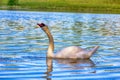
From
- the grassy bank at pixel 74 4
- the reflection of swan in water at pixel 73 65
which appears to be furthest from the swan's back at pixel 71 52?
the grassy bank at pixel 74 4

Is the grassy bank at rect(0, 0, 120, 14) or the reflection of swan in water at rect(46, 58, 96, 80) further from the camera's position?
the grassy bank at rect(0, 0, 120, 14)

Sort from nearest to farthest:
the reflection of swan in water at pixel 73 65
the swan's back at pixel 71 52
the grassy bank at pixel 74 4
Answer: the reflection of swan in water at pixel 73 65 < the swan's back at pixel 71 52 < the grassy bank at pixel 74 4

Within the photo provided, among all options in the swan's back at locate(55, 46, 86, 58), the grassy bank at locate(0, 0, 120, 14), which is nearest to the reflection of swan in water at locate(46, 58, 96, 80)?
the swan's back at locate(55, 46, 86, 58)

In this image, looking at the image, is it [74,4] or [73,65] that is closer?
[73,65]

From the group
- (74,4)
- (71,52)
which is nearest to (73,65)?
(71,52)

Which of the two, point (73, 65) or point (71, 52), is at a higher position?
point (71, 52)

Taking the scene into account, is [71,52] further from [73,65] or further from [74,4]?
[74,4]

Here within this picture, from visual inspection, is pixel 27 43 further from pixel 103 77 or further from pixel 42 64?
A: pixel 103 77

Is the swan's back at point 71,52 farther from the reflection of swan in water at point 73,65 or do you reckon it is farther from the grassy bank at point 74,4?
the grassy bank at point 74,4

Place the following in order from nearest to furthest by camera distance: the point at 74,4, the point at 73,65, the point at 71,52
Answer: the point at 73,65, the point at 71,52, the point at 74,4

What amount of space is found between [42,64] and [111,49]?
18.8ft

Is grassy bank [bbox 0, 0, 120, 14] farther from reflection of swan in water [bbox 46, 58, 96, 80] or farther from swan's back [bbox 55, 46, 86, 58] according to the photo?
reflection of swan in water [bbox 46, 58, 96, 80]

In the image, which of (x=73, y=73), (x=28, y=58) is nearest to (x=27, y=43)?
(x=28, y=58)

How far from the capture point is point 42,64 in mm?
19062
